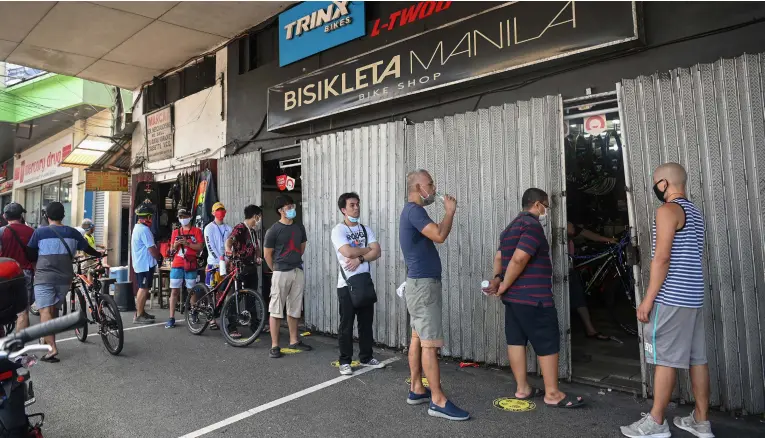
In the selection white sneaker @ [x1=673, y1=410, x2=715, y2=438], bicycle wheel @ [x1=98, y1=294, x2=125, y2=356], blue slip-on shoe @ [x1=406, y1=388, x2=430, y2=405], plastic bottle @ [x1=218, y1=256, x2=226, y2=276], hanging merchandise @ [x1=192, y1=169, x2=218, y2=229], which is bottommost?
white sneaker @ [x1=673, y1=410, x2=715, y2=438]

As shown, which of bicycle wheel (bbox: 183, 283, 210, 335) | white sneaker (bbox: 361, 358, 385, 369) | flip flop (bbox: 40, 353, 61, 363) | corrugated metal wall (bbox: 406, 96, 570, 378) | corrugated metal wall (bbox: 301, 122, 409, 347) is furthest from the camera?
bicycle wheel (bbox: 183, 283, 210, 335)

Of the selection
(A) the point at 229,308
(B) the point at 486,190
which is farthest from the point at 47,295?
(B) the point at 486,190

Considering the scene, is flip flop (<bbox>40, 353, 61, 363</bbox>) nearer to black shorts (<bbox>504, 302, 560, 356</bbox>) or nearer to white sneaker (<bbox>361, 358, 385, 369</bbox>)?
white sneaker (<bbox>361, 358, 385, 369</bbox>)

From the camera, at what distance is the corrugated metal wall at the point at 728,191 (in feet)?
11.7

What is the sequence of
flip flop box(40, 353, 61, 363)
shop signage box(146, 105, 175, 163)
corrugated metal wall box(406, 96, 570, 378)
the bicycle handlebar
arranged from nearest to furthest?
the bicycle handlebar < corrugated metal wall box(406, 96, 570, 378) < flip flop box(40, 353, 61, 363) < shop signage box(146, 105, 175, 163)

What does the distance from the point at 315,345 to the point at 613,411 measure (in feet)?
11.9

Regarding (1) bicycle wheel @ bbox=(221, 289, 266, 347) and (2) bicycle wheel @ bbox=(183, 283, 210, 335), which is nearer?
(1) bicycle wheel @ bbox=(221, 289, 266, 347)

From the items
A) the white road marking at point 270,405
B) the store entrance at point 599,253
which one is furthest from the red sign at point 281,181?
the store entrance at point 599,253

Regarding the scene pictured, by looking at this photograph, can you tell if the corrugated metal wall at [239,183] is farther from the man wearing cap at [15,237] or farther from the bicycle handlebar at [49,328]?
the bicycle handlebar at [49,328]

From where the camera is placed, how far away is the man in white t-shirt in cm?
479

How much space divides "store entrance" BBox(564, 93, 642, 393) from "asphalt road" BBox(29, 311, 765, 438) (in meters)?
0.84

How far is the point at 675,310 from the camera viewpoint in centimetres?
316

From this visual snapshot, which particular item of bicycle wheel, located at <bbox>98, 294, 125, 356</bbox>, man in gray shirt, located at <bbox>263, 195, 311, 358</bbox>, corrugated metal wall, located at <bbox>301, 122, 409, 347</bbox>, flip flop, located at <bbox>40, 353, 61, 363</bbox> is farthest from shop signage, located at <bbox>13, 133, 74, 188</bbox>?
man in gray shirt, located at <bbox>263, 195, 311, 358</bbox>

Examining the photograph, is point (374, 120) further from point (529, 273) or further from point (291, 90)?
point (529, 273)
